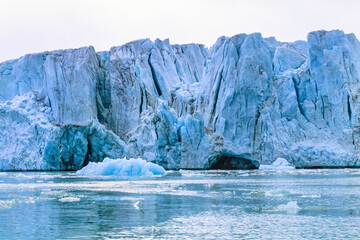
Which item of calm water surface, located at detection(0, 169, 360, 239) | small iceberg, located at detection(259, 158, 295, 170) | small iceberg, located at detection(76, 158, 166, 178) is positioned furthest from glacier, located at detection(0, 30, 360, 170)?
calm water surface, located at detection(0, 169, 360, 239)

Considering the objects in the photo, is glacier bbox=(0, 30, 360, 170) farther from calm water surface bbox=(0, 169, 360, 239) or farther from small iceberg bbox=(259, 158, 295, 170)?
calm water surface bbox=(0, 169, 360, 239)

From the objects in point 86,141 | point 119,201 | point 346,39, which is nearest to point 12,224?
point 119,201

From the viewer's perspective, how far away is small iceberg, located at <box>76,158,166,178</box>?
29.4m

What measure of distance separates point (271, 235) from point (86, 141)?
30488 mm

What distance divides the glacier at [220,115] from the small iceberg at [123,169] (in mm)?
5148

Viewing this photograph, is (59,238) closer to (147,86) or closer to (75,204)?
(75,204)

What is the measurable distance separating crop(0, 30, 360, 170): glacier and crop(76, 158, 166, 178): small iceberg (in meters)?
5.15

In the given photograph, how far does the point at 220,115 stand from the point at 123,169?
463 inches

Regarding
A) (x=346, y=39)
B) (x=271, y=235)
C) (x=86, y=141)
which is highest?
(x=346, y=39)

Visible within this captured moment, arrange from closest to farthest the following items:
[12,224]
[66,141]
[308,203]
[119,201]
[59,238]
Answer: [59,238], [12,224], [308,203], [119,201], [66,141]

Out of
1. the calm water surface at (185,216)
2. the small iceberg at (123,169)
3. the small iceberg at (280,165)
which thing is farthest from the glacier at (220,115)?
the calm water surface at (185,216)

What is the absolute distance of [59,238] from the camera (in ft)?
28.8

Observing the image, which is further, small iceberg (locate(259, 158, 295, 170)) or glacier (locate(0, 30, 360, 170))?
glacier (locate(0, 30, 360, 170))

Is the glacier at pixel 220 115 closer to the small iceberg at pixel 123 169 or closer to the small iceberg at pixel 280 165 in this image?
the small iceberg at pixel 280 165
